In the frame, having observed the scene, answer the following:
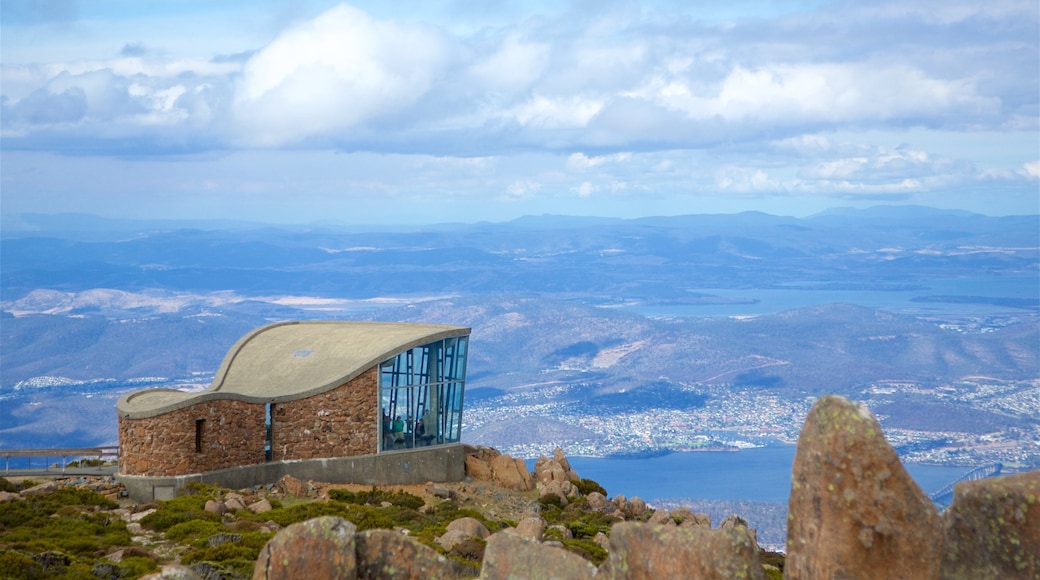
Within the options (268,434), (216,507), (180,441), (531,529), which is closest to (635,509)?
(531,529)

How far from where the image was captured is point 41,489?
31891 millimetres

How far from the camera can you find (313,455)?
1425 inches

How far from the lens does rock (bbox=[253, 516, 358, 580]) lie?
552 inches

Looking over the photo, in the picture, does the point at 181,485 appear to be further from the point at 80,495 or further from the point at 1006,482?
the point at 1006,482

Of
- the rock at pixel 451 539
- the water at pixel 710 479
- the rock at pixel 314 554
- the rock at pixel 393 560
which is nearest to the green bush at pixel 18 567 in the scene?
the rock at pixel 314 554

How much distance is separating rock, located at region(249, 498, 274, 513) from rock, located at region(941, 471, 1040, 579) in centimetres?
1977

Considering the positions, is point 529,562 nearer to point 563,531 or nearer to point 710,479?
point 563,531

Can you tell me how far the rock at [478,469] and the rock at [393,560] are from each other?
25217 millimetres

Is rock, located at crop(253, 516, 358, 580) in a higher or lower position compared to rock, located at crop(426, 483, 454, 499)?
higher

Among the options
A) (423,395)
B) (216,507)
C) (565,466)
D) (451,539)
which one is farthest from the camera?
(565,466)

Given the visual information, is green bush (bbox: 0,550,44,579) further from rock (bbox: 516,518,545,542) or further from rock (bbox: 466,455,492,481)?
rock (bbox: 466,455,492,481)

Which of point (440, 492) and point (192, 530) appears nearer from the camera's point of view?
point (192, 530)

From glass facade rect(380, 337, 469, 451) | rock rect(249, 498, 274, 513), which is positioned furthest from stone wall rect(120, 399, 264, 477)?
glass facade rect(380, 337, 469, 451)

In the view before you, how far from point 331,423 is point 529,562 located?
910 inches
